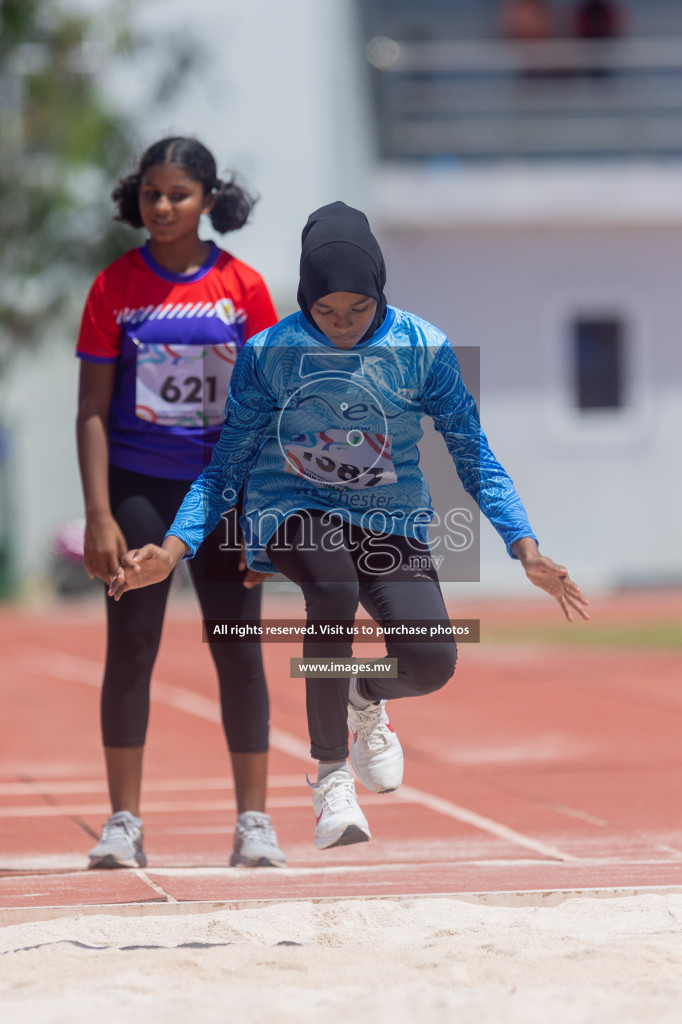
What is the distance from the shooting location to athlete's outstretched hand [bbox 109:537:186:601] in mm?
3934

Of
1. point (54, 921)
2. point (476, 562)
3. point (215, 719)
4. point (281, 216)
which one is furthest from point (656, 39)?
point (54, 921)

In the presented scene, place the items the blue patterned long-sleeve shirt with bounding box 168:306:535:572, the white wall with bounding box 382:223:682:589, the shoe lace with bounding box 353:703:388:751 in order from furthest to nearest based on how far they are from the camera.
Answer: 1. the white wall with bounding box 382:223:682:589
2. the shoe lace with bounding box 353:703:388:751
3. the blue patterned long-sleeve shirt with bounding box 168:306:535:572

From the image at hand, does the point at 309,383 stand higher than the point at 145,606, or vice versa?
the point at 309,383

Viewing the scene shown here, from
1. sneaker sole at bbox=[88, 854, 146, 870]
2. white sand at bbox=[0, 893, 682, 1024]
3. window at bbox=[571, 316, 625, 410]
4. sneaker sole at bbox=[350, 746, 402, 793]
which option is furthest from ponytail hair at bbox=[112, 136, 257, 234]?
window at bbox=[571, 316, 625, 410]

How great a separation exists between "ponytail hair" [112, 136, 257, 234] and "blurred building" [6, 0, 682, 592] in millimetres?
13591

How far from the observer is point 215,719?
9.28 metres

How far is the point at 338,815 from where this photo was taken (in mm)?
4023

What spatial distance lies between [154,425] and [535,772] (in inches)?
125

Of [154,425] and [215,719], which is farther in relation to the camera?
[215,719]

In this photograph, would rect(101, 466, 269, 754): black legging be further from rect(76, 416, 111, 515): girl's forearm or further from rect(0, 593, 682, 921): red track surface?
rect(0, 593, 682, 921): red track surface

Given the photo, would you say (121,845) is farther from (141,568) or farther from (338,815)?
(141,568)

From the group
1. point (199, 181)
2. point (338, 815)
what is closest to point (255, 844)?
point (338, 815)

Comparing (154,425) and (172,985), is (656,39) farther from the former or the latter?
(172,985)

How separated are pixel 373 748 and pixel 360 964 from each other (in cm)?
101
